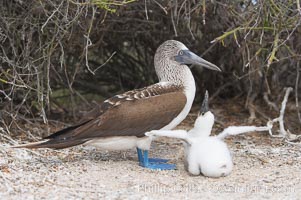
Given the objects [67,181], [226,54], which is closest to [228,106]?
[226,54]

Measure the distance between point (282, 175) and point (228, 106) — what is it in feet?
9.01

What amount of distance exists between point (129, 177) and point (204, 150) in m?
0.52

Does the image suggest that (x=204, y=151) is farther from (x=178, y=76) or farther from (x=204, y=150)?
(x=178, y=76)

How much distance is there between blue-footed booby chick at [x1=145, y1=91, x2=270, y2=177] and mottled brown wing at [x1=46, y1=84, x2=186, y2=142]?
165 millimetres

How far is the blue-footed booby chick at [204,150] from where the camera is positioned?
4246mm

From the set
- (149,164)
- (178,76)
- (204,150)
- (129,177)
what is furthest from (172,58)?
(129,177)

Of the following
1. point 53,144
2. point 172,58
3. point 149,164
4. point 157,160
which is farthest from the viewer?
point 172,58

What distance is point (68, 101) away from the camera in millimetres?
7191

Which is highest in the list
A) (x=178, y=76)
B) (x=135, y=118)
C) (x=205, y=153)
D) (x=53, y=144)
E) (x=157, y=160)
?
(x=178, y=76)

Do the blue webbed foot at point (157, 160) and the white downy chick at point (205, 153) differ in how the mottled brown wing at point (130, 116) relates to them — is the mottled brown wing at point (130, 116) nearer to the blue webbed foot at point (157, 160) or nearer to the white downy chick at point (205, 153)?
the white downy chick at point (205, 153)

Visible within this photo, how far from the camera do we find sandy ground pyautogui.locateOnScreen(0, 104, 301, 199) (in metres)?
3.87

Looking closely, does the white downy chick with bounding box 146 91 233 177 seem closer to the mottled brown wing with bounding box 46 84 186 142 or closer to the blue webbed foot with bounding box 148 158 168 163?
the mottled brown wing with bounding box 46 84 186 142

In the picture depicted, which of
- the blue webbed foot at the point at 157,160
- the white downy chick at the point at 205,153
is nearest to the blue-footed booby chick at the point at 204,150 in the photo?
the white downy chick at the point at 205,153

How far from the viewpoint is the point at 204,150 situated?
4.29 metres
